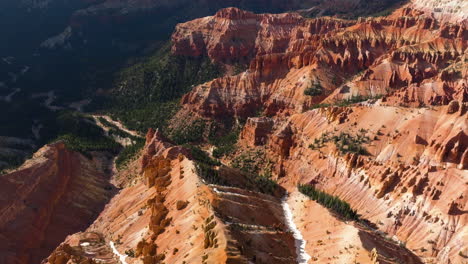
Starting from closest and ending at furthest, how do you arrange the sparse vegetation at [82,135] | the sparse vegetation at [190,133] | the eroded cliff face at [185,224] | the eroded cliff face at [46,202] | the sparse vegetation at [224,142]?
the eroded cliff face at [185,224] → the eroded cliff face at [46,202] → the sparse vegetation at [224,142] → the sparse vegetation at [82,135] → the sparse vegetation at [190,133]

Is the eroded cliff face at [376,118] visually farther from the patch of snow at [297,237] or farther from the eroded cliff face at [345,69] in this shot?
the patch of snow at [297,237]

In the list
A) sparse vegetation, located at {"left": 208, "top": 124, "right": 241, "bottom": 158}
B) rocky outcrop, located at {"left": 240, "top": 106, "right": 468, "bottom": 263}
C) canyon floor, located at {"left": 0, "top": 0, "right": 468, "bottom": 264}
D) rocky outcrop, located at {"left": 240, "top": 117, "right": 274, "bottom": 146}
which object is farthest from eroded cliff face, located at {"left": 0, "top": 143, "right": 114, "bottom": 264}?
rocky outcrop, located at {"left": 240, "top": 106, "right": 468, "bottom": 263}

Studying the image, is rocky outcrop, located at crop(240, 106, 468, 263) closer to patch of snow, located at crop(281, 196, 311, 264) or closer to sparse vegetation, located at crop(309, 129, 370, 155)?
sparse vegetation, located at crop(309, 129, 370, 155)

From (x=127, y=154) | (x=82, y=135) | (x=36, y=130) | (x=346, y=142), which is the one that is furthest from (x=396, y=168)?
(x=36, y=130)

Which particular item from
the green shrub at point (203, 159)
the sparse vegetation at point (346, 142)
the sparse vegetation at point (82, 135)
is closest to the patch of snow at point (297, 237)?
the sparse vegetation at point (346, 142)

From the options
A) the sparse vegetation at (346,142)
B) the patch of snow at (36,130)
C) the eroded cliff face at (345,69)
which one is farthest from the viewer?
the patch of snow at (36,130)

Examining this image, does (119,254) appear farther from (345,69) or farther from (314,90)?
(345,69)

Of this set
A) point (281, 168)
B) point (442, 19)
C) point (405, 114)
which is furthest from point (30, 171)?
point (442, 19)
